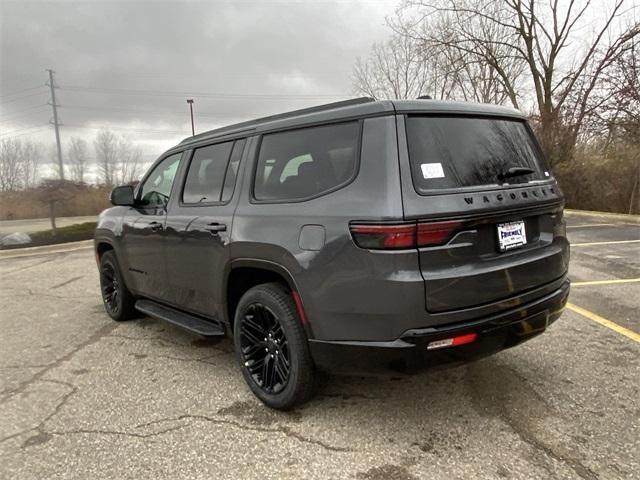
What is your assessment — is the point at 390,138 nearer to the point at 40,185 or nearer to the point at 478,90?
the point at 40,185

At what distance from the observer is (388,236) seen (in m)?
2.30

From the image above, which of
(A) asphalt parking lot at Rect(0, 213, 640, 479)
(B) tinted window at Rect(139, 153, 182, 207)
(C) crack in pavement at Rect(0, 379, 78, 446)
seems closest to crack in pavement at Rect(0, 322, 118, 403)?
(A) asphalt parking lot at Rect(0, 213, 640, 479)

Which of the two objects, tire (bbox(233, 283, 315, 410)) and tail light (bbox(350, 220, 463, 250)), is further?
tire (bbox(233, 283, 315, 410))

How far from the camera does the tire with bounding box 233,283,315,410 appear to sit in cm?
276

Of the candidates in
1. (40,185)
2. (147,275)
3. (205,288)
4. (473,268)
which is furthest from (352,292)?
(40,185)

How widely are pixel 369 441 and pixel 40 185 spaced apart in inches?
588

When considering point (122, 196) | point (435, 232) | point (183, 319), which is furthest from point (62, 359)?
point (435, 232)

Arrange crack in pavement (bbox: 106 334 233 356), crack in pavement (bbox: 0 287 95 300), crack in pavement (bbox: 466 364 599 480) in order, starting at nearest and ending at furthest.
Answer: crack in pavement (bbox: 466 364 599 480), crack in pavement (bbox: 106 334 233 356), crack in pavement (bbox: 0 287 95 300)

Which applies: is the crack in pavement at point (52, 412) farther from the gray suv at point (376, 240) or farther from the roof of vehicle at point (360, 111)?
the roof of vehicle at point (360, 111)

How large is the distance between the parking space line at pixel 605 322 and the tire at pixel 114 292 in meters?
4.62

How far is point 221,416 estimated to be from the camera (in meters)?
2.96

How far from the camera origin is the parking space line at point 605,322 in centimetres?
408

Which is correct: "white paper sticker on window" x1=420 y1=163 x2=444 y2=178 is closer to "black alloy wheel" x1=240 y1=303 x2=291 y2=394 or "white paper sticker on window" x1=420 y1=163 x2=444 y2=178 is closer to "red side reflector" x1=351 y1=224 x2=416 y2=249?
"red side reflector" x1=351 y1=224 x2=416 y2=249

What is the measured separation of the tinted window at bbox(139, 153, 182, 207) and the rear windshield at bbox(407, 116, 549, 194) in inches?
96.4
